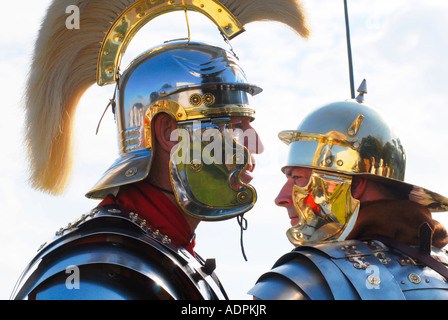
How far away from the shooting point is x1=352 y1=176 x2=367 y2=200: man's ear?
5820mm

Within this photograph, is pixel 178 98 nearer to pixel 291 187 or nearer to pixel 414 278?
pixel 291 187

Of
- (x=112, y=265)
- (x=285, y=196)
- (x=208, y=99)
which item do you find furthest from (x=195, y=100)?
(x=112, y=265)

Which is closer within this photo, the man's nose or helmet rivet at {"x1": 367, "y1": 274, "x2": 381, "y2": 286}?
helmet rivet at {"x1": 367, "y1": 274, "x2": 381, "y2": 286}

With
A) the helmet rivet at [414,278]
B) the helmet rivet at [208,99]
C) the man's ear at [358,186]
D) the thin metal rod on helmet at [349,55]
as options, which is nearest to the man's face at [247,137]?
the helmet rivet at [208,99]

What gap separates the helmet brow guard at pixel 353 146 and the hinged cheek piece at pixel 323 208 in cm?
10

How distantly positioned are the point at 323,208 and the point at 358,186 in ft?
1.16

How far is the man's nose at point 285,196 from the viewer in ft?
20.9

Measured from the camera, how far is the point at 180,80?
5.65 m

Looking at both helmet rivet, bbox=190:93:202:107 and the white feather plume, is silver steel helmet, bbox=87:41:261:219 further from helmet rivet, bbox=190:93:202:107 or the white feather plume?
the white feather plume

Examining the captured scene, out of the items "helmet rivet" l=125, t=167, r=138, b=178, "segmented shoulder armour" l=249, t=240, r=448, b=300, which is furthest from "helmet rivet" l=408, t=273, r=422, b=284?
"helmet rivet" l=125, t=167, r=138, b=178

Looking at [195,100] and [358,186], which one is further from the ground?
[195,100]

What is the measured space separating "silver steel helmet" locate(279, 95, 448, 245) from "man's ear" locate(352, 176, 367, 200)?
1.6 inches

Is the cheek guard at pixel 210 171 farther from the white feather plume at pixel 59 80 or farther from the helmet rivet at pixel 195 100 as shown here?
the white feather plume at pixel 59 80

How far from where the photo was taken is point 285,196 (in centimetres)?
638
